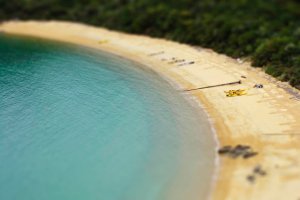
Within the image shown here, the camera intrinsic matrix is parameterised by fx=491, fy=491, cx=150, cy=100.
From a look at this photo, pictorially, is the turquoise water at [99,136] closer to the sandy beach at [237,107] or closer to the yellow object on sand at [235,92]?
the sandy beach at [237,107]

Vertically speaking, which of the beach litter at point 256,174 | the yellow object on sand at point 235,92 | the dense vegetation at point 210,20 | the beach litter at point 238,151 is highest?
the dense vegetation at point 210,20

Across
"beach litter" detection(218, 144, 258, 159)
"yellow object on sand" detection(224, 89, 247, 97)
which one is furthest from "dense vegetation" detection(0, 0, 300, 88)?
"beach litter" detection(218, 144, 258, 159)

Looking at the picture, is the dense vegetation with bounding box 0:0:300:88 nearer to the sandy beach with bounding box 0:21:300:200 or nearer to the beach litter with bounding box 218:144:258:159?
the sandy beach with bounding box 0:21:300:200

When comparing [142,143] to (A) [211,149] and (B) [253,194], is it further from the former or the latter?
(B) [253,194]

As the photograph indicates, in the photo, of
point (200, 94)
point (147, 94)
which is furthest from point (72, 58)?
point (200, 94)

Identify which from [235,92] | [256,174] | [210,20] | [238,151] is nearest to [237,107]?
[235,92]

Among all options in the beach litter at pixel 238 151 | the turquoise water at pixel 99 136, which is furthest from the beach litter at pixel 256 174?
the turquoise water at pixel 99 136

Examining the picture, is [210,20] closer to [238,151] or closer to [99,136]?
[99,136]

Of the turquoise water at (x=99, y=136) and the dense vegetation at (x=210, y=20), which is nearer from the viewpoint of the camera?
the turquoise water at (x=99, y=136)
